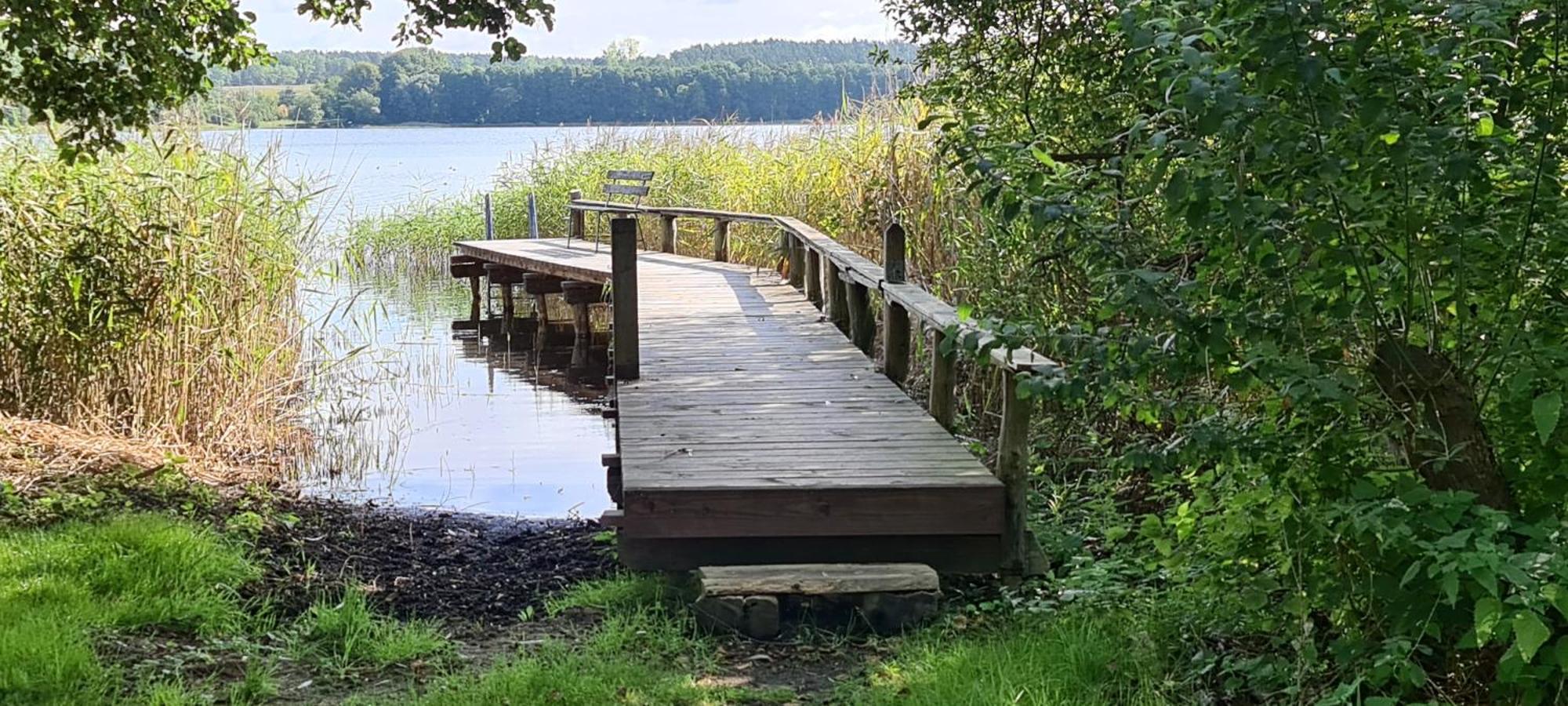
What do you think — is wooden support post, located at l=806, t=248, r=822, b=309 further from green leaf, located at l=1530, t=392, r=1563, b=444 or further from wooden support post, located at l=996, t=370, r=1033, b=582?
green leaf, located at l=1530, t=392, r=1563, b=444

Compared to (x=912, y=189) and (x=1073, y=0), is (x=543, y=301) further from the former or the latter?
(x=1073, y=0)

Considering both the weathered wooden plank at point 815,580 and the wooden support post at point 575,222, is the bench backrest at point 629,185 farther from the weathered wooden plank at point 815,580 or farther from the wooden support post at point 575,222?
the weathered wooden plank at point 815,580

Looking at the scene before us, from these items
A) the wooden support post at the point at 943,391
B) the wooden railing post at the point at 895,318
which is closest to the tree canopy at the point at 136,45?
the wooden support post at the point at 943,391

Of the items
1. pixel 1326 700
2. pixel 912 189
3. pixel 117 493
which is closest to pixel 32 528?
pixel 117 493

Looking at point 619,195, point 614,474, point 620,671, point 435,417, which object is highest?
point 619,195

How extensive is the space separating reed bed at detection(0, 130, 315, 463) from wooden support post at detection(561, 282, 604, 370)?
5866mm

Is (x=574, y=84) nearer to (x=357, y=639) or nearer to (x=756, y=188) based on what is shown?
(x=756, y=188)

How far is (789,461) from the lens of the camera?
215 inches

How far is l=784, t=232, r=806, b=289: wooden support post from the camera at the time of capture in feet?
40.1

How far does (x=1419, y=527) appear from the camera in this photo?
287 cm

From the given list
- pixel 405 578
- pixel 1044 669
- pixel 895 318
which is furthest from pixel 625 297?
pixel 1044 669

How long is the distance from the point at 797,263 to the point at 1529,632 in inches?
395

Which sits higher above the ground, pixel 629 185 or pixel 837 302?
pixel 629 185

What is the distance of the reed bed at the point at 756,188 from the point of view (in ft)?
31.7
